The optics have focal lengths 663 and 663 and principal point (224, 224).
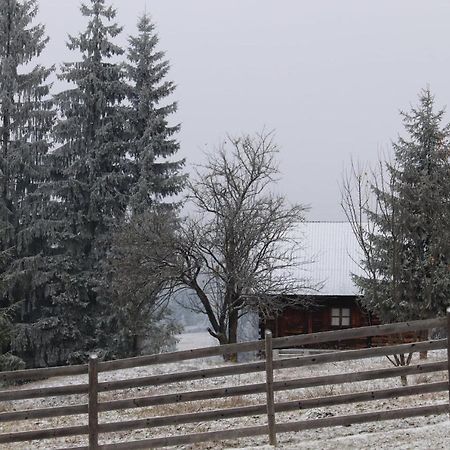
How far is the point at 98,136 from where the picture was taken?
3316cm

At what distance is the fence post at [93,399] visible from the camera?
31.3ft

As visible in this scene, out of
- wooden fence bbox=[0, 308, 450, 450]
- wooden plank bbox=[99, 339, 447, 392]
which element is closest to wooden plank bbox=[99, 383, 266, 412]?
wooden fence bbox=[0, 308, 450, 450]

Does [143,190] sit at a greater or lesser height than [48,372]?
greater

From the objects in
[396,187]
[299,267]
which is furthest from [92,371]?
[299,267]

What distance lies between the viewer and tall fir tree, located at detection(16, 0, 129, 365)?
103 feet

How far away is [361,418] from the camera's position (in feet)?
30.9

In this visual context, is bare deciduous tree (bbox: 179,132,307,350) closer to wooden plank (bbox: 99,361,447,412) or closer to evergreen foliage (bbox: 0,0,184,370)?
evergreen foliage (bbox: 0,0,184,370)

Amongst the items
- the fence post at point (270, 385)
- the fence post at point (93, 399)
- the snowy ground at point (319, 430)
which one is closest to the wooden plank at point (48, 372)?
the fence post at point (93, 399)

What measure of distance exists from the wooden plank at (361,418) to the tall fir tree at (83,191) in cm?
2234

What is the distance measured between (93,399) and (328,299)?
23.4 meters

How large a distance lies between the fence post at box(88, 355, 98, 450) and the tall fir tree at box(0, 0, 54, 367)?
2258cm

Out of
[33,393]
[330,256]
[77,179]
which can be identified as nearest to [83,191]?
[77,179]

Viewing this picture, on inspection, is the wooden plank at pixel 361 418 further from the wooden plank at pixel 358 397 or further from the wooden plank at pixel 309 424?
the wooden plank at pixel 358 397

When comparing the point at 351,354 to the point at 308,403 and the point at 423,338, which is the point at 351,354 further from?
the point at 423,338
